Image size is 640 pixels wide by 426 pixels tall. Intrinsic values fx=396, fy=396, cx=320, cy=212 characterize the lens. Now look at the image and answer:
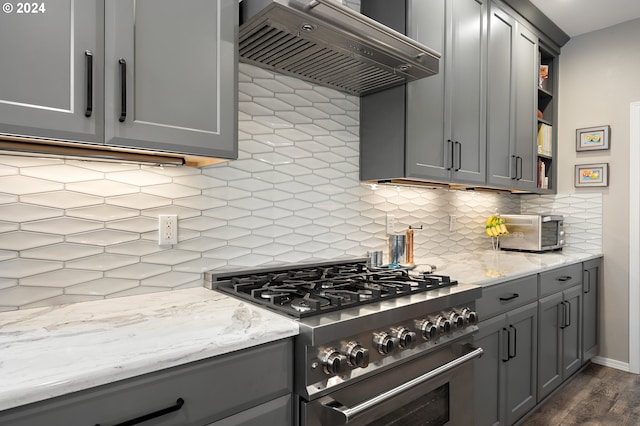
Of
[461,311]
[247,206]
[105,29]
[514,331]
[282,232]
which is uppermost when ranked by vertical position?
[105,29]

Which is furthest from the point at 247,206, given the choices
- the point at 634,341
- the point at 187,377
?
the point at 634,341

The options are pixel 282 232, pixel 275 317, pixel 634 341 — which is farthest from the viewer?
pixel 634 341

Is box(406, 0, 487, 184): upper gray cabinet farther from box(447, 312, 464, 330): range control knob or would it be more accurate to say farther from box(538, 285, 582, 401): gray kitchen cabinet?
box(538, 285, 582, 401): gray kitchen cabinet

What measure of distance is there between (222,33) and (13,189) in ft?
2.81

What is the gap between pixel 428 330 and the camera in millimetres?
1512

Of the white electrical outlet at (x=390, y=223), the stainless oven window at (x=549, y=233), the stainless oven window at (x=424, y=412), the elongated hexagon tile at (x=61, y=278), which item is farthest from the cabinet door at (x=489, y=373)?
the elongated hexagon tile at (x=61, y=278)

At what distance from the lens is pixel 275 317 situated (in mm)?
1230

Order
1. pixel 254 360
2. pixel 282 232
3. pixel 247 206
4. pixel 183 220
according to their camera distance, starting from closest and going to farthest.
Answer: pixel 254 360 < pixel 183 220 < pixel 247 206 < pixel 282 232

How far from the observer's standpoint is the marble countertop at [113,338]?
2.66 feet

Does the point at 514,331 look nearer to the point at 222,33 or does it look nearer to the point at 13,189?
the point at 222,33

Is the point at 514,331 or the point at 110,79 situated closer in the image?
the point at 110,79

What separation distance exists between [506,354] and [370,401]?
1280mm

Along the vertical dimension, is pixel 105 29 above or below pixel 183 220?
above

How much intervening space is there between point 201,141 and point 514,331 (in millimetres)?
1977
